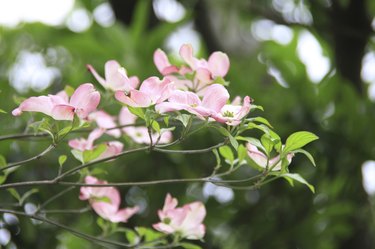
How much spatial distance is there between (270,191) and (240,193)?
7 cm

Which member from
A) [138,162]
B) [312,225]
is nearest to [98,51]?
[138,162]

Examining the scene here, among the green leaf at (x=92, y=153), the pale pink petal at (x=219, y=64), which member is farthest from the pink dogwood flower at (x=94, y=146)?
the pale pink petal at (x=219, y=64)

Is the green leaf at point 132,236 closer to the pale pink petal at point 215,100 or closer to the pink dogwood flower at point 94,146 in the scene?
the pink dogwood flower at point 94,146

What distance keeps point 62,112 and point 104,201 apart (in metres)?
0.16

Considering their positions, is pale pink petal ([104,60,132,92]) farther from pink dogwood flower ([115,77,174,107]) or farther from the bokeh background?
the bokeh background

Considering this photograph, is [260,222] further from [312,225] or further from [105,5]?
[105,5]

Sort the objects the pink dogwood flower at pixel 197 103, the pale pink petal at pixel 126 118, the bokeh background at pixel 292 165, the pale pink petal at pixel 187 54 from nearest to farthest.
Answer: the pink dogwood flower at pixel 197 103, the pale pink petal at pixel 187 54, the pale pink petal at pixel 126 118, the bokeh background at pixel 292 165

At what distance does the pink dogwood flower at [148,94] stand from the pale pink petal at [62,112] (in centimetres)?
4

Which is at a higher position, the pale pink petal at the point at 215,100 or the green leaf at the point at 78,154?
the pale pink petal at the point at 215,100

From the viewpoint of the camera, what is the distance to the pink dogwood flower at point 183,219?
0.61 meters

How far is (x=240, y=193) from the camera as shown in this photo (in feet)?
4.19

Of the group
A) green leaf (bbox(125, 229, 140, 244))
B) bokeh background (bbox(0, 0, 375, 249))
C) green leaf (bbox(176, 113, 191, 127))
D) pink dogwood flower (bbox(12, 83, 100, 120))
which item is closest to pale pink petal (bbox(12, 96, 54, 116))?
pink dogwood flower (bbox(12, 83, 100, 120))

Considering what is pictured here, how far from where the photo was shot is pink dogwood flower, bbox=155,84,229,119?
0.48m

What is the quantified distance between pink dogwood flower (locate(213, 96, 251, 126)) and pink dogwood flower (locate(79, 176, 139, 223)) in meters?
0.19
